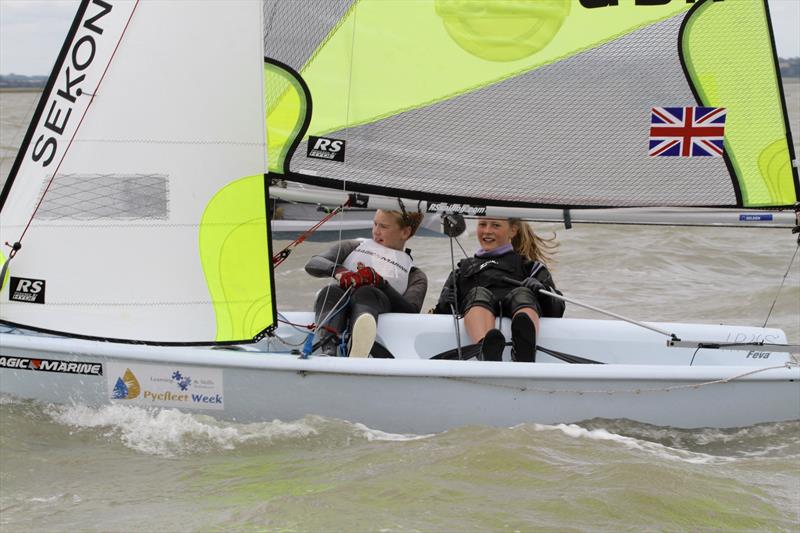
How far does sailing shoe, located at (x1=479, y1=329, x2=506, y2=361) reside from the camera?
3.83 metres

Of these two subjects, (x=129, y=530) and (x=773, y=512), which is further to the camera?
(x=773, y=512)

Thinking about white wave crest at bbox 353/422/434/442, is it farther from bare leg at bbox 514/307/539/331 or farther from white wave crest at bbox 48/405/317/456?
bare leg at bbox 514/307/539/331

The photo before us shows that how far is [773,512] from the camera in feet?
10.8

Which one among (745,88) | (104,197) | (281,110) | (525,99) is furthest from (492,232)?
(104,197)

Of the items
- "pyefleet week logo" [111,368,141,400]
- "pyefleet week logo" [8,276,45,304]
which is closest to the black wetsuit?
"pyefleet week logo" [111,368,141,400]

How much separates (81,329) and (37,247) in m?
0.31

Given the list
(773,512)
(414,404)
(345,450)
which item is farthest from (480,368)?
(773,512)

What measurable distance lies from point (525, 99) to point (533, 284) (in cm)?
72

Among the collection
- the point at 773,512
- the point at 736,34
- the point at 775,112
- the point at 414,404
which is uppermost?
the point at 736,34

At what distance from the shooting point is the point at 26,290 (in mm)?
3662

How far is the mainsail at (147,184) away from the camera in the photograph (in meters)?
3.61

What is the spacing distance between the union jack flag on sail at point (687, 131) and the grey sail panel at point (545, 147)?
0.02 meters

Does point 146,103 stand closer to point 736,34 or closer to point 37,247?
point 37,247

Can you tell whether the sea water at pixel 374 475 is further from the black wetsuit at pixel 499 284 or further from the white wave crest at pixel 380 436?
the black wetsuit at pixel 499 284
